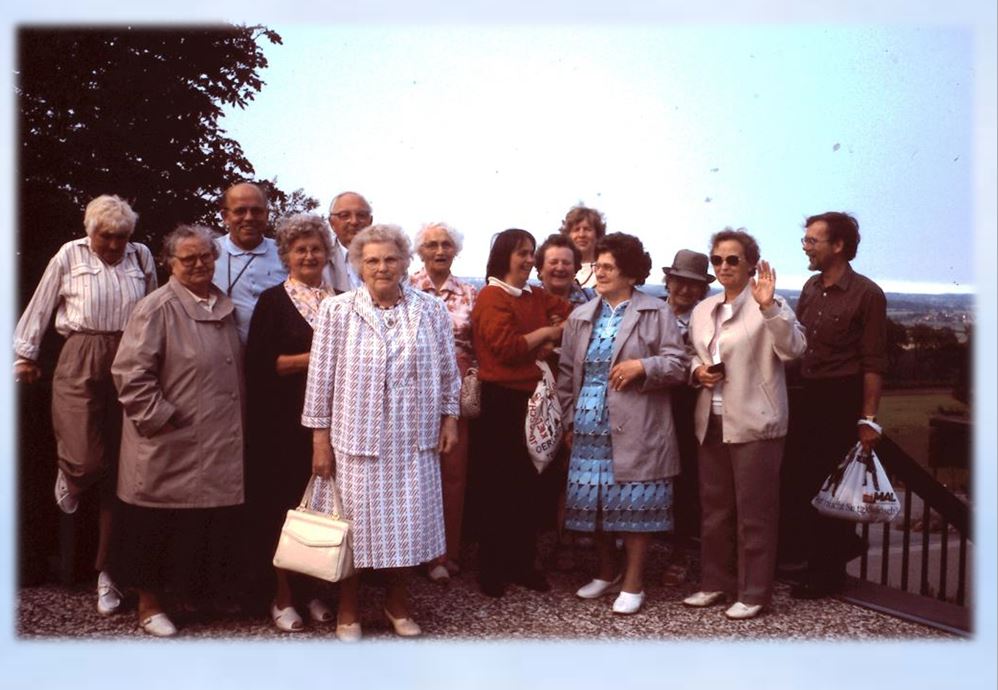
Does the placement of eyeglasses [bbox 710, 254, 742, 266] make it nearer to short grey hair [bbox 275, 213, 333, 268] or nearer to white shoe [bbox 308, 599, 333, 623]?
short grey hair [bbox 275, 213, 333, 268]

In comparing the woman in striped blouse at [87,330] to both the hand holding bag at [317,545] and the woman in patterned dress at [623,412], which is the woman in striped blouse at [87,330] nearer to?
the hand holding bag at [317,545]

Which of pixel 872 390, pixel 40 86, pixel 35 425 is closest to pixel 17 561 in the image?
pixel 35 425

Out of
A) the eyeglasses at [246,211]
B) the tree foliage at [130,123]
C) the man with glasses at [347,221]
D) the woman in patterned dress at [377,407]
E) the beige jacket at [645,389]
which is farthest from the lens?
the tree foliage at [130,123]

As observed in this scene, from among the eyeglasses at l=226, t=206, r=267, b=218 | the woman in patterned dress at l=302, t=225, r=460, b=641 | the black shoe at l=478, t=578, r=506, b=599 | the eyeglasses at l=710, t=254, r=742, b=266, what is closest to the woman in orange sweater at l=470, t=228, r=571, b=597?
the black shoe at l=478, t=578, r=506, b=599

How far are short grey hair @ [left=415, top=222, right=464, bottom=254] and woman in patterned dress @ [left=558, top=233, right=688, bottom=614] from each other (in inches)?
28.5

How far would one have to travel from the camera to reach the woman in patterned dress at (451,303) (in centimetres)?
479

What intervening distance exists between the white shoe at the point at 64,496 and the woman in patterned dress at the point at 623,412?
8.04 feet

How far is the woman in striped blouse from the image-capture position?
438 centimetres

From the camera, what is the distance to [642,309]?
4.55 meters

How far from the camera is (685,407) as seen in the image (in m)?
5.27

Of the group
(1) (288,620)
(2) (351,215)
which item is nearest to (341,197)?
(2) (351,215)

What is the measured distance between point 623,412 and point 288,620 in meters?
1.84

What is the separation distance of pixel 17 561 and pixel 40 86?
9.91 ft

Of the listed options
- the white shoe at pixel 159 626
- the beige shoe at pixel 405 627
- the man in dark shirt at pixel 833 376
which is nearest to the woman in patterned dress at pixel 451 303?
the beige shoe at pixel 405 627
